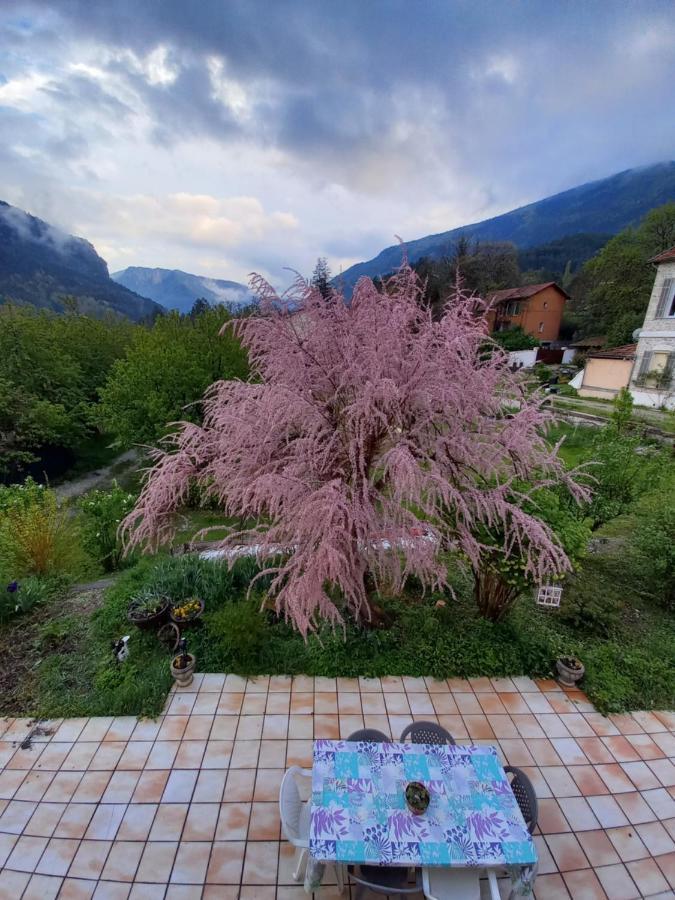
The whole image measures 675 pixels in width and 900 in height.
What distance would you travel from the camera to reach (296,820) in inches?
96.3

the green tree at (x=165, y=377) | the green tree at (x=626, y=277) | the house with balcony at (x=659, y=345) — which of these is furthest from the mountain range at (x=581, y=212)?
the green tree at (x=165, y=377)

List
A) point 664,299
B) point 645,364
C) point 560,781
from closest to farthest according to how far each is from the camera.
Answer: point 560,781 < point 664,299 < point 645,364

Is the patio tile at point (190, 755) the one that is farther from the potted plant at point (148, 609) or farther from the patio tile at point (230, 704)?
the potted plant at point (148, 609)

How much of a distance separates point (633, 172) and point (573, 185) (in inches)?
1148

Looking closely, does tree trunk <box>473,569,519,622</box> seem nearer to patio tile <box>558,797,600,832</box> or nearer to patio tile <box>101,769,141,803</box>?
patio tile <box>558,797,600,832</box>

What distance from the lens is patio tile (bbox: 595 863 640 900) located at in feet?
8.64

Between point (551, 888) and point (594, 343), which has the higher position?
point (594, 343)

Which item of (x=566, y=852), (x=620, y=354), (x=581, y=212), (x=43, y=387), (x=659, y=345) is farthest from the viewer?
(x=581, y=212)

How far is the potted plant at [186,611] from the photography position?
4.61 meters

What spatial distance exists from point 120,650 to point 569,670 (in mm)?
4901

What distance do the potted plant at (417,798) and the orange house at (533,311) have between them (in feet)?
Answer: 121

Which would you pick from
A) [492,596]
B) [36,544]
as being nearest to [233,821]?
[492,596]

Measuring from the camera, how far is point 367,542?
3545 mm

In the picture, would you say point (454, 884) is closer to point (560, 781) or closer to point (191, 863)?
point (560, 781)
